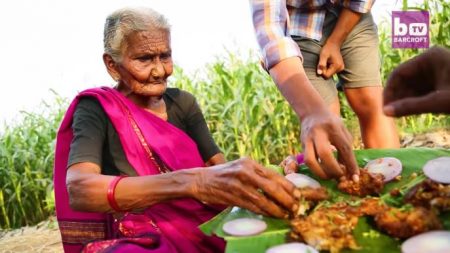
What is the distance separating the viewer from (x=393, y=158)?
183 cm

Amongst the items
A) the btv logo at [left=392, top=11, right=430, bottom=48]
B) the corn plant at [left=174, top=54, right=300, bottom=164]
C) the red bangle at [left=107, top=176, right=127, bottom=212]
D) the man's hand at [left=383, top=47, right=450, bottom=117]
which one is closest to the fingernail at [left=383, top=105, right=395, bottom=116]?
the man's hand at [left=383, top=47, right=450, bottom=117]

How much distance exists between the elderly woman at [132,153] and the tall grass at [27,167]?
3.42m

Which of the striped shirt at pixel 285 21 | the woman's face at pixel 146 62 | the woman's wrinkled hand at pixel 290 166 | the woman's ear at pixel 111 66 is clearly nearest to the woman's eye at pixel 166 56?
Result: the woman's face at pixel 146 62

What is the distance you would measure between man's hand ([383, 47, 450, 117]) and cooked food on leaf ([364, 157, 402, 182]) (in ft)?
1.88

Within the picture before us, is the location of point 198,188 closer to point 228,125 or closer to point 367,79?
point 367,79

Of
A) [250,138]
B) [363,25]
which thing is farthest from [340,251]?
[250,138]

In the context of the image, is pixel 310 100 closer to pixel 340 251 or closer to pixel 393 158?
pixel 393 158

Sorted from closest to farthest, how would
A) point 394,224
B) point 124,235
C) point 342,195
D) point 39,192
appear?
point 394,224 < point 342,195 < point 124,235 < point 39,192

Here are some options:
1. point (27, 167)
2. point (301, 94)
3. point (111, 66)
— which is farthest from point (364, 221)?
point (27, 167)

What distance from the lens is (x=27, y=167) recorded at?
5535mm

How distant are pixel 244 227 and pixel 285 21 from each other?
1053 mm

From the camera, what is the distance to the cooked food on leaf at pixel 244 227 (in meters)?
1.52

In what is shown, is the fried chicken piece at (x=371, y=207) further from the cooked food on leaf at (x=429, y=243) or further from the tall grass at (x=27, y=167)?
the tall grass at (x=27, y=167)

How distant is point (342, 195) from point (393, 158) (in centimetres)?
23
